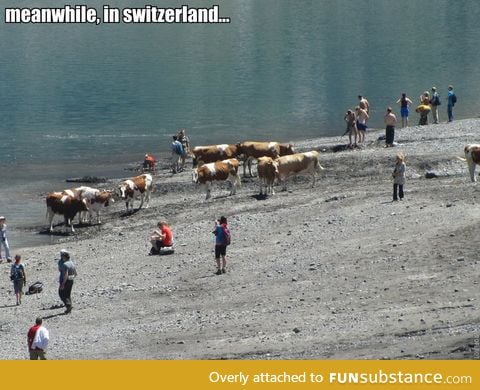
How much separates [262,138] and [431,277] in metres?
34.4

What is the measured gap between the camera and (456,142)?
46.4 metres

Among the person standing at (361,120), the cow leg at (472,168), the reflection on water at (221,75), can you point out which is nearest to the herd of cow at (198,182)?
the person standing at (361,120)

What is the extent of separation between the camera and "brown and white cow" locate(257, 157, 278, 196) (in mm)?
41594

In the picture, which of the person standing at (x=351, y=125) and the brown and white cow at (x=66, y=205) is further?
the person standing at (x=351, y=125)

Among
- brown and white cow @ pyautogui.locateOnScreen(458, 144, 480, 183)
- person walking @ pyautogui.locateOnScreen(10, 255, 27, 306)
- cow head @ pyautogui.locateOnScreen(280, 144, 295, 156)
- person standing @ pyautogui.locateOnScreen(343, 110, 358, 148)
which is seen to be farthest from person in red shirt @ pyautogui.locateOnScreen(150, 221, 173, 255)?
person standing @ pyautogui.locateOnScreen(343, 110, 358, 148)

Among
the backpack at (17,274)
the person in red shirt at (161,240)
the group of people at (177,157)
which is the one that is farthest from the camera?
the group of people at (177,157)

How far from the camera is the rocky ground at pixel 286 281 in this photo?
83.0ft

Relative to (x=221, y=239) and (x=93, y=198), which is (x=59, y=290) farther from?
(x=93, y=198)

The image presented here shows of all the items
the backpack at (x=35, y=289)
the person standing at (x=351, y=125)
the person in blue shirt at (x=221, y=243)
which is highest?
the person standing at (x=351, y=125)

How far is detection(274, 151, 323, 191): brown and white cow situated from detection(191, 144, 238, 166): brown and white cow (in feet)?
14.3

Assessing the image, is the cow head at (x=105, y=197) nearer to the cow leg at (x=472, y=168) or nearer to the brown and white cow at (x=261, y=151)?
the brown and white cow at (x=261, y=151)

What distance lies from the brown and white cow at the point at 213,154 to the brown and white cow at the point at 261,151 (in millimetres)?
571

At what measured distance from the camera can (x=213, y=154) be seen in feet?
157

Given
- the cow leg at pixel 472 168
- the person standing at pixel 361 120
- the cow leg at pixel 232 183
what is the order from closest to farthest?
the cow leg at pixel 472 168 → the cow leg at pixel 232 183 → the person standing at pixel 361 120
